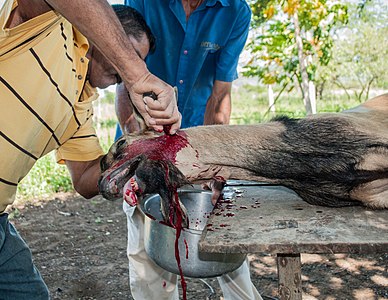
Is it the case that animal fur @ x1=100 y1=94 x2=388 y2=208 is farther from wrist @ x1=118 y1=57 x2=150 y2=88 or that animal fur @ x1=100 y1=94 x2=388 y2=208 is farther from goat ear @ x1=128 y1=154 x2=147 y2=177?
wrist @ x1=118 y1=57 x2=150 y2=88

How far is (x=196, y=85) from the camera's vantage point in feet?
12.9

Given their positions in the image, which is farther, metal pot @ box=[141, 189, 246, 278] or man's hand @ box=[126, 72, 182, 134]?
metal pot @ box=[141, 189, 246, 278]

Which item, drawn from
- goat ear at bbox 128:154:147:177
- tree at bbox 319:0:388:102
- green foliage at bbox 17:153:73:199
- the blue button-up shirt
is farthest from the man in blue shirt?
tree at bbox 319:0:388:102

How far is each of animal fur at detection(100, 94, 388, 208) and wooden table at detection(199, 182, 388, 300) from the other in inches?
3.9

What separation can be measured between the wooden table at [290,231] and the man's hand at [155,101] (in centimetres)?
44

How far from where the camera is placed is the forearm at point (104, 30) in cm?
181

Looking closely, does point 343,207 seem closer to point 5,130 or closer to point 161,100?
point 161,100

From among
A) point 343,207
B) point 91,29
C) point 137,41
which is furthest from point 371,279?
point 91,29

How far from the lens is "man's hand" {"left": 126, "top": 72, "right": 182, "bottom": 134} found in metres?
1.94

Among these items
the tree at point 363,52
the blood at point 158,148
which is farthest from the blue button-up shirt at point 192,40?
the tree at point 363,52

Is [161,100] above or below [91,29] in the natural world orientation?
below

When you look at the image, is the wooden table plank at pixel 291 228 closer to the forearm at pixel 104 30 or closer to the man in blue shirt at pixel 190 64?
the forearm at pixel 104 30

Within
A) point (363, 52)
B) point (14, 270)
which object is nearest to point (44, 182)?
point (14, 270)

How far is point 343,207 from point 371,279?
2.63 metres
